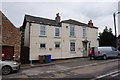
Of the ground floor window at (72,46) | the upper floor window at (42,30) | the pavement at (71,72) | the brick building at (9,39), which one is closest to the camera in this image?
the pavement at (71,72)

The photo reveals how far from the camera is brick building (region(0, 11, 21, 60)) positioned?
420 inches

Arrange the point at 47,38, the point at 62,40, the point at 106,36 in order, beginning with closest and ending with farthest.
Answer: the point at 47,38, the point at 62,40, the point at 106,36

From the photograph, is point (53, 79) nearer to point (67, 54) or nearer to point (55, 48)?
point (55, 48)

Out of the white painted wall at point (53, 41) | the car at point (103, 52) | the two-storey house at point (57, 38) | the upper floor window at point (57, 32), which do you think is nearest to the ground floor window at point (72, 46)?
the two-storey house at point (57, 38)

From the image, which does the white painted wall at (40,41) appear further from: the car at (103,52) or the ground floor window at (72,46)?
the car at (103,52)

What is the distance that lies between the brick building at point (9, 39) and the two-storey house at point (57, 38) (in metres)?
1.76

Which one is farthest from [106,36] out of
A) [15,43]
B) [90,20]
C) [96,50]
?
[15,43]

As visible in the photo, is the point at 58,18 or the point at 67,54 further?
the point at 58,18

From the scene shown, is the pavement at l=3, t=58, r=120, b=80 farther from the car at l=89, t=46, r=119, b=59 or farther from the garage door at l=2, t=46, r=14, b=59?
the car at l=89, t=46, r=119, b=59

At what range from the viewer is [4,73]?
7.28 meters

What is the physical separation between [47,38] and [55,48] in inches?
75.2

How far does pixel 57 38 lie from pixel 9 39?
21.5ft

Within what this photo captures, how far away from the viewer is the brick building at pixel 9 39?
10.7 meters

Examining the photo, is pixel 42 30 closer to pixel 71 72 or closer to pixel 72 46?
pixel 72 46
